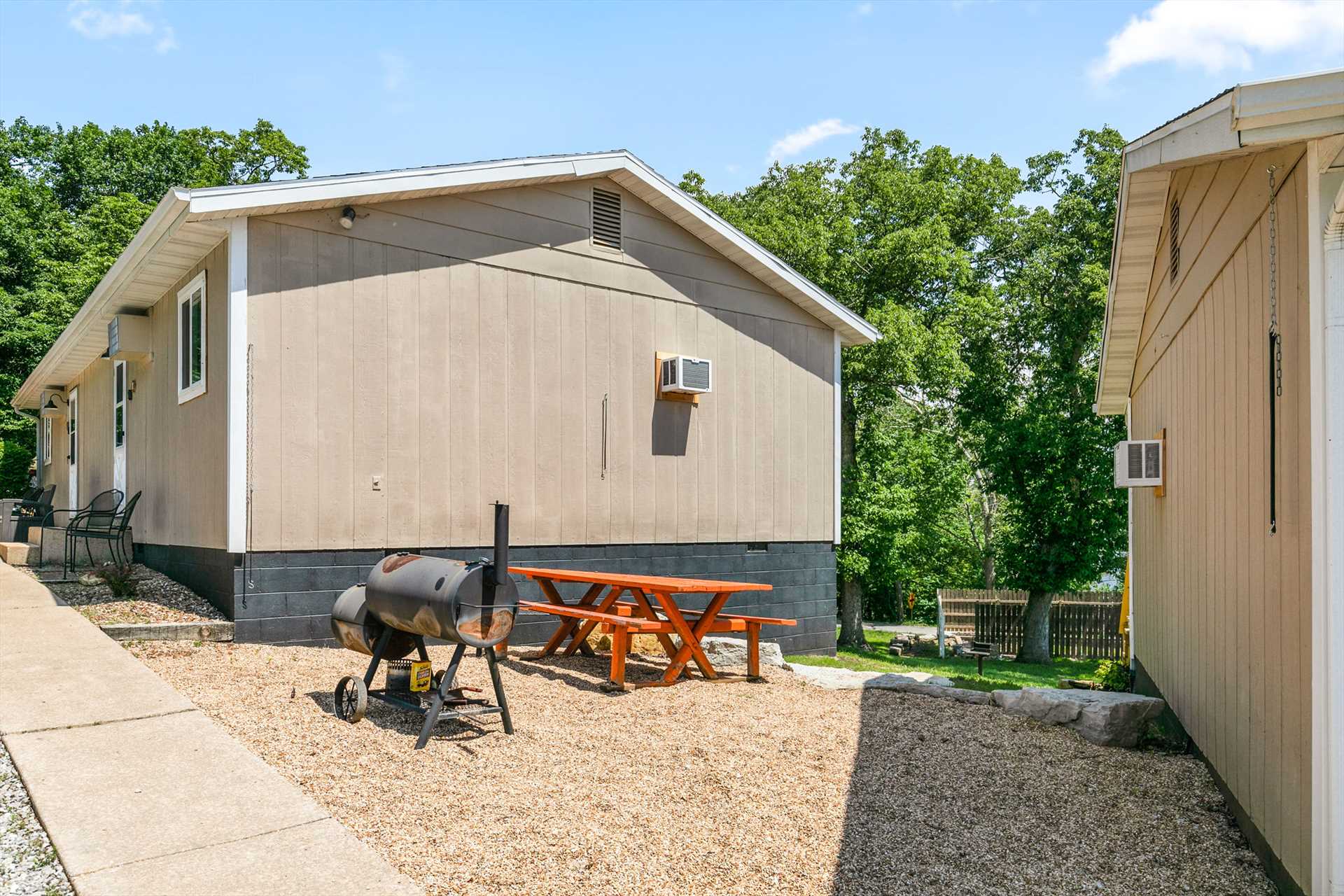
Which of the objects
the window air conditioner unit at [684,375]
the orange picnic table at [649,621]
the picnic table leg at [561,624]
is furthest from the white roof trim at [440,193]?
the picnic table leg at [561,624]

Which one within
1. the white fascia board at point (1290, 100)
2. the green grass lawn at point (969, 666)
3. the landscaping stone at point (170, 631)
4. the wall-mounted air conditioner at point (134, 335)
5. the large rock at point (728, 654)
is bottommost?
the green grass lawn at point (969, 666)

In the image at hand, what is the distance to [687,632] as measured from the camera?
6.42m

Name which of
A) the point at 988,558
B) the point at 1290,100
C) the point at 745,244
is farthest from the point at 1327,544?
the point at 988,558

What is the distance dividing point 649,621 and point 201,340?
14.8 feet

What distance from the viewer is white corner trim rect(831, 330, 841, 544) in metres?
11.0

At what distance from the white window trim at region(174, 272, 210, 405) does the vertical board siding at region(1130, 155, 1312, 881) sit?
23.1ft

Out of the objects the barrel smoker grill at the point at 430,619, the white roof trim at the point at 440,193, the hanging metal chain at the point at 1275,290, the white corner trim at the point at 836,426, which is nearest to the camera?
the hanging metal chain at the point at 1275,290

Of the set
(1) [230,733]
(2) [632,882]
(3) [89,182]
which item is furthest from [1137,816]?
(3) [89,182]

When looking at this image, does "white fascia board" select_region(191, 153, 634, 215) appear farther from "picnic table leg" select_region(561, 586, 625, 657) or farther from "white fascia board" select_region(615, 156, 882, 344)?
"picnic table leg" select_region(561, 586, 625, 657)

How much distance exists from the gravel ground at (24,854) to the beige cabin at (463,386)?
3455 millimetres

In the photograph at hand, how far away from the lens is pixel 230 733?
174 inches

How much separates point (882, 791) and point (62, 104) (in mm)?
35562

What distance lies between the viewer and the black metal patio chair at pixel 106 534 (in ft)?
29.2

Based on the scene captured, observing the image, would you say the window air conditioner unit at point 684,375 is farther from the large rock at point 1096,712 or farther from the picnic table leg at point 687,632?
the large rock at point 1096,712
